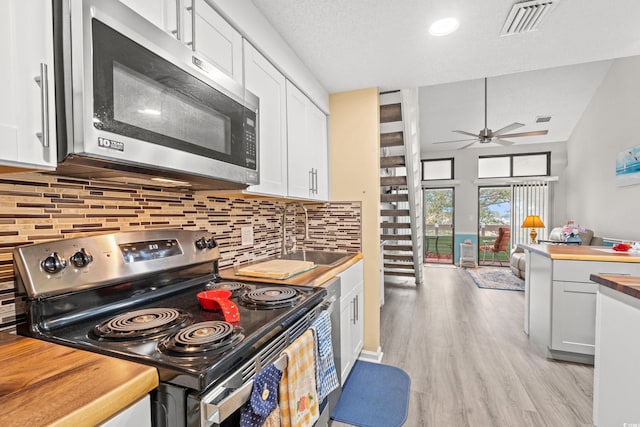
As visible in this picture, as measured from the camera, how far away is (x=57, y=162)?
729 mm

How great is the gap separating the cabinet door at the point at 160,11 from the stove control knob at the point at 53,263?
2.50 feet

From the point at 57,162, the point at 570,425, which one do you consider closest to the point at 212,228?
the point at 57,162

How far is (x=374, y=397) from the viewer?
1.96 meters

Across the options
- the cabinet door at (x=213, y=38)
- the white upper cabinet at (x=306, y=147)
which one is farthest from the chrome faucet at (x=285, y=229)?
the cabinet door at (x=213, y=38)

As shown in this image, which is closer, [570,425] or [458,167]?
[570,425]

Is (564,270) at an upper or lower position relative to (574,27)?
lower

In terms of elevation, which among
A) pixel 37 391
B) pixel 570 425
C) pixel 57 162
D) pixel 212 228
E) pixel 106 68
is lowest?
pixel 570 425

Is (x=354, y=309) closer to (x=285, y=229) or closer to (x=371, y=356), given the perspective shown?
(x=371, y=356)

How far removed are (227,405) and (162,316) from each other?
40 cm

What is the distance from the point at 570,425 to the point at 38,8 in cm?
288

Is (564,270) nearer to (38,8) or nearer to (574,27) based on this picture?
(574,27)

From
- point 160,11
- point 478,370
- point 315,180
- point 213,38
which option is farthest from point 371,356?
point 160,11

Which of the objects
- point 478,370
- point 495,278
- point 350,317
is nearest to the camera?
point 350,317

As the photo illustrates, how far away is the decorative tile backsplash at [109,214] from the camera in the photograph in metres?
0.86
